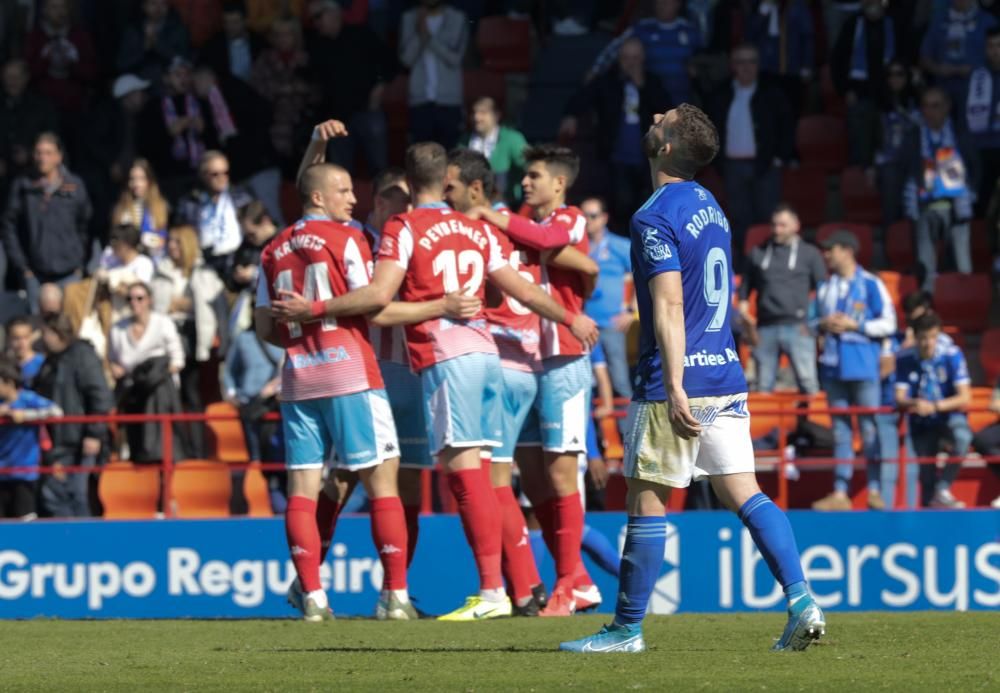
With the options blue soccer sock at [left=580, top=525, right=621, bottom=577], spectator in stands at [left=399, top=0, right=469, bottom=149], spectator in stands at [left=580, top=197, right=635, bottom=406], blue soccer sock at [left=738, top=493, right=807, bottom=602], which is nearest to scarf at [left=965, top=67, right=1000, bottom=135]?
spectator in stands at [left=580, top=197, right=635, bottom=406]

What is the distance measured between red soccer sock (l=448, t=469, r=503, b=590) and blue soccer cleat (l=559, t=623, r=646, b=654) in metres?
2.05

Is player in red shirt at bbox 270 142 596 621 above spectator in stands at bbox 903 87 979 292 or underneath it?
underneath

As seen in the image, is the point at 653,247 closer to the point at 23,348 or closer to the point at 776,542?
the point at 776,542

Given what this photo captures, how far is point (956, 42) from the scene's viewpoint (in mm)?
16875

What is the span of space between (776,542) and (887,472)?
689cm

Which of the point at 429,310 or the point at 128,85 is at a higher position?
the point at 128,85

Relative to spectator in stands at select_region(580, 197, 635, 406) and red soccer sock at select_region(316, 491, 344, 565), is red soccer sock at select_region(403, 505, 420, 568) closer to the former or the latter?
red soccer sock at select_region(316, 491, 344, 565)

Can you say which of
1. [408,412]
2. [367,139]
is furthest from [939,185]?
[408,412]

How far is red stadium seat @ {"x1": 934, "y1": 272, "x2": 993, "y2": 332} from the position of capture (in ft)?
53.5

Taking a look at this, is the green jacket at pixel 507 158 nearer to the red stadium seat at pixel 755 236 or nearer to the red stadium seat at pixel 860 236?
the red stadium seat at pixel 755 236

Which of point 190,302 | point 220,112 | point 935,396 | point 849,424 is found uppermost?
point 220,112

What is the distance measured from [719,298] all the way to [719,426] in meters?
0.48

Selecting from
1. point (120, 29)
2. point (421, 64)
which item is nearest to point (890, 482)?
point (421, 64)

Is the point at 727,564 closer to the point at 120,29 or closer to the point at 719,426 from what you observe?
the point at 719,426
